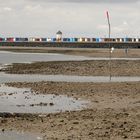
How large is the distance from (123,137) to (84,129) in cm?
179

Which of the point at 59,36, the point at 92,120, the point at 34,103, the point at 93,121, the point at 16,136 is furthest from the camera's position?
the point at 59,36

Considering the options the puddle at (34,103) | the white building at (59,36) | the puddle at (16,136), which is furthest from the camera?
the white building at (59,36)

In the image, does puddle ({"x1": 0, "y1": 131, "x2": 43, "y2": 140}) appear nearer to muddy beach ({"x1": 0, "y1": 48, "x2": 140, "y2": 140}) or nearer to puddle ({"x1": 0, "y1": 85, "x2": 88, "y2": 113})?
muddy beach ({"x1": 0, "y1": 48, "x2": 140, "y2": 140})

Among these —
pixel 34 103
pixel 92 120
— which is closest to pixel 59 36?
pixel 34 103

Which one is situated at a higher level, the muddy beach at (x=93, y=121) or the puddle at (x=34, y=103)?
the muddy beach at (x=93, y=121)

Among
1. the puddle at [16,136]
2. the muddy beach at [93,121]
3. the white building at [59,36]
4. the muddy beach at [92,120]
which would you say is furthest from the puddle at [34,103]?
the white building at [59,36]

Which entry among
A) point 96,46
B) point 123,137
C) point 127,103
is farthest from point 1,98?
point 96,46

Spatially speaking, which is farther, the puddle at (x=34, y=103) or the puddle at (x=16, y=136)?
the puddle at (x=34, y=103)

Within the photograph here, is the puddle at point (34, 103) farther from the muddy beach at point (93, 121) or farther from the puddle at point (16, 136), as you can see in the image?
the puddle at point (16, 136)

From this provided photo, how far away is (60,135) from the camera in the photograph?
1558 centimetres

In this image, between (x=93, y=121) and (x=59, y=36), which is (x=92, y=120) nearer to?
(x=93, y=121)

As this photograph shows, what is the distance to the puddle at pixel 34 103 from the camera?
2236cm

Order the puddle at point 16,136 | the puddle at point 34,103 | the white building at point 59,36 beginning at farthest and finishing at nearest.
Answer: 1. the white building at point 59,36
2. the puddle at point 34,103
3. the puddle at point 16,136

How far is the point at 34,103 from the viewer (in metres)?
24.4
